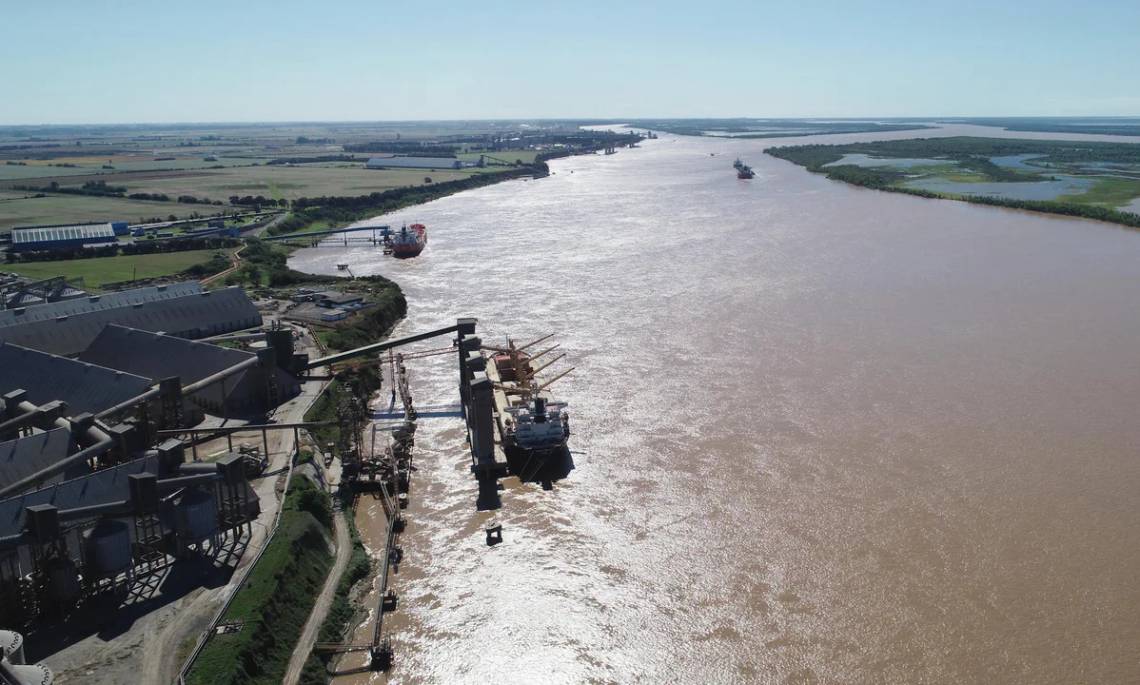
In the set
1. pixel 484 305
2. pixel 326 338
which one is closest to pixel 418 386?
pixel 326 338

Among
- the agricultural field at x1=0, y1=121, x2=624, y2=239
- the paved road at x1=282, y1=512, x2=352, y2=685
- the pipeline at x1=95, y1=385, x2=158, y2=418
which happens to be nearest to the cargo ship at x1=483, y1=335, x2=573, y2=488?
the paved road at x1=282, y1=512, x2=352, y2=685

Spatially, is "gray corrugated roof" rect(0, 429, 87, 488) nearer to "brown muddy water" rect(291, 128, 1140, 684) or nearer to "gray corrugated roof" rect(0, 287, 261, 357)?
"brown muddy water" rect(291, 128, 1140, 684)

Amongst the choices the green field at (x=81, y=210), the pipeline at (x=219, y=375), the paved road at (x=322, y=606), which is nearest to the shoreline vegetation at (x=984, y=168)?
the pipeline at (x=219, y=375)

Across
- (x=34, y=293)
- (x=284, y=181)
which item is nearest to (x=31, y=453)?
(x=34, y=293)

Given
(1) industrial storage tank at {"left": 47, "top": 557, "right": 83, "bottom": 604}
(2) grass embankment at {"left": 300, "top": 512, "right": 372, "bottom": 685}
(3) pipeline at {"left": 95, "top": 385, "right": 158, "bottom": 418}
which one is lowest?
(2) grass embankment at {"left": 300, "top": 512, "right": 372, "bottom": 685}

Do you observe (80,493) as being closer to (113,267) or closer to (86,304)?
(86,304)

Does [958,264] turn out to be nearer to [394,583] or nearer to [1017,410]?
[1017,410]

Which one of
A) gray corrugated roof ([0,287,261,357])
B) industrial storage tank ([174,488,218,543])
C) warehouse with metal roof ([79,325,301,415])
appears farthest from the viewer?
gray corrugated roof ([0,287,261,357])
